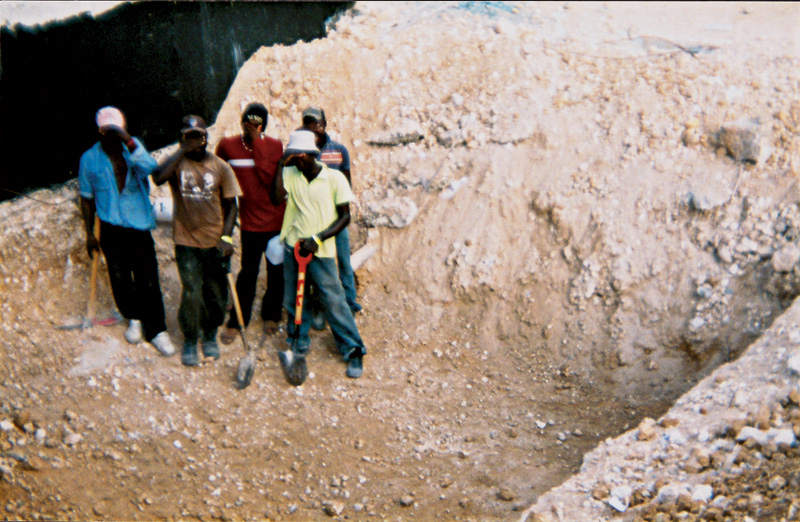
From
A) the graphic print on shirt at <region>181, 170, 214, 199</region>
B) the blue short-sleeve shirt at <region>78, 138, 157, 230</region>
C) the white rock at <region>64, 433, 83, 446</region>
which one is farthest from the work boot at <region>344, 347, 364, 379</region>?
the white rock at <region>64, 433, 83, 446</region>

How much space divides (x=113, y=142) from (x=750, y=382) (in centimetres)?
422

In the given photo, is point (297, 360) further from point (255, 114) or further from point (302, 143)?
point (255, 114)

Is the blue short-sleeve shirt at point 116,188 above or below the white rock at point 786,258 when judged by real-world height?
above

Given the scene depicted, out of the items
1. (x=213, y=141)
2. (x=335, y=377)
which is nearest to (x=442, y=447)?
(x=335, y=377)

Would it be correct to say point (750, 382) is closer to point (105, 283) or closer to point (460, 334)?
point (460, 334)

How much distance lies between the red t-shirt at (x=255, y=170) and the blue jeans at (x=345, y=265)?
53cm

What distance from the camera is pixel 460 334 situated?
5246mm

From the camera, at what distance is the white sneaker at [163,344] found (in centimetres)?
466

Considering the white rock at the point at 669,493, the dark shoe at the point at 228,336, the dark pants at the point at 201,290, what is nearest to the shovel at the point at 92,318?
the dark pants at the point at 201,290

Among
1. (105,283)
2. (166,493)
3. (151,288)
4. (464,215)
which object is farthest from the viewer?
(464,215)

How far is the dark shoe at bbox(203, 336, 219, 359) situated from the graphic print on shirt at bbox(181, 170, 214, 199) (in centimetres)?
116

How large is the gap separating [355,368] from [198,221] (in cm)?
156

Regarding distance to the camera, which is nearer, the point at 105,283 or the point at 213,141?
the point at 105,283

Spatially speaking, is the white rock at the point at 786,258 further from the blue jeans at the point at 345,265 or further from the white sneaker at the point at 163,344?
the white sneaker at the point at 163,344
